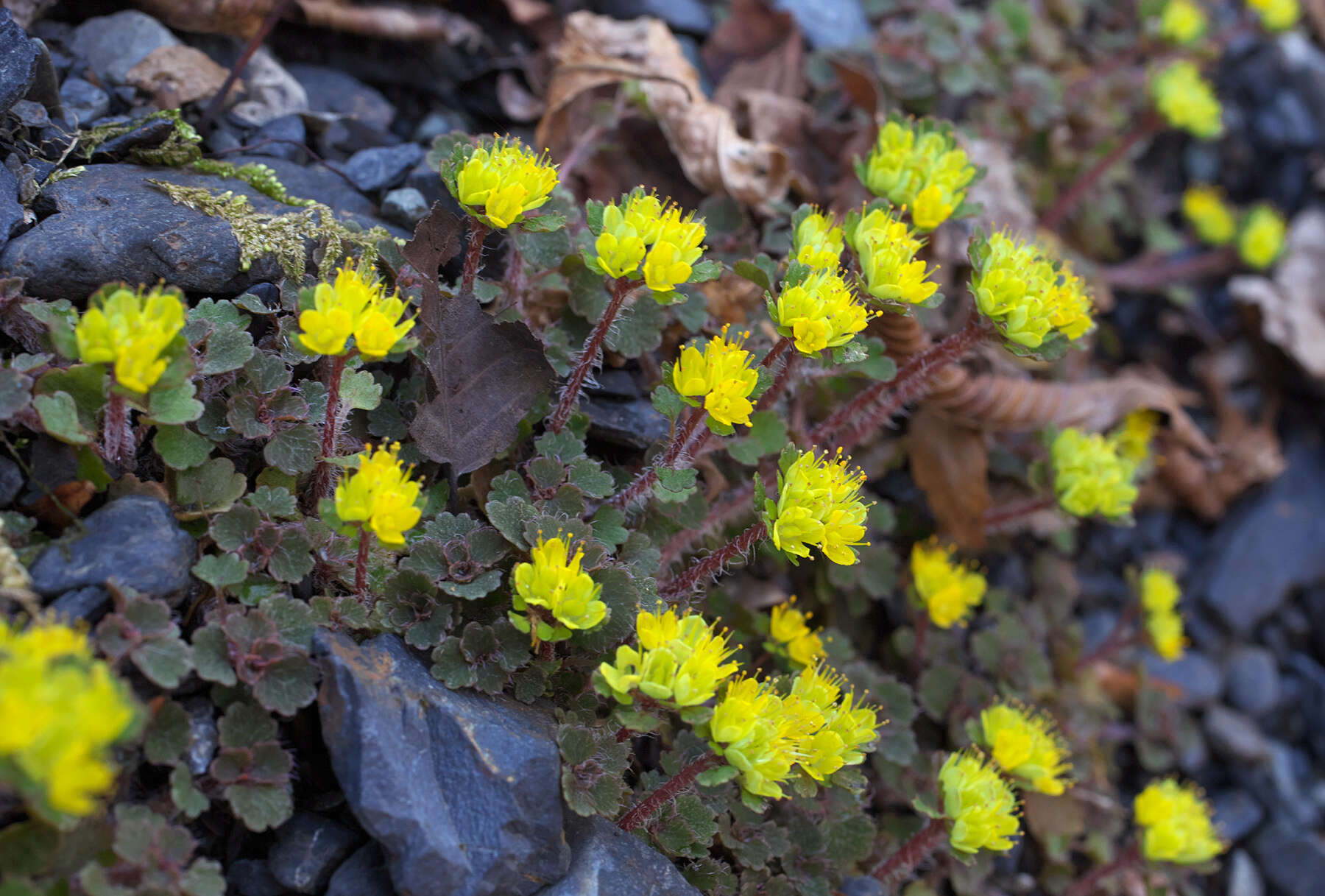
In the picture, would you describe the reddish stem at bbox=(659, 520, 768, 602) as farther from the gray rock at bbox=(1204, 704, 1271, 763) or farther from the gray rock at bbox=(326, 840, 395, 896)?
the gray rock at bbox=(1204, 704, 1271, 763)

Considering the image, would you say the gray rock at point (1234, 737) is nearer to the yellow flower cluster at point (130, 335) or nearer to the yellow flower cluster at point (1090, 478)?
the yellow flower cluster at point (1090, 478)

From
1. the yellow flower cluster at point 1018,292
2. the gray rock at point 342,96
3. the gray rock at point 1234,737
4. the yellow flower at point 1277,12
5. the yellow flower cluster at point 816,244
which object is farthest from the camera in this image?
the yellow flower at point 1277,12

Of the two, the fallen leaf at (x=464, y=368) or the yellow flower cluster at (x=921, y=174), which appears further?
the yellow flower cluster at (x=921, y=174)

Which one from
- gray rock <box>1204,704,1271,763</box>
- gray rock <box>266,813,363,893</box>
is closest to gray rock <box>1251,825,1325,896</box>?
gray rock <box>1204,704,1271,763</box>

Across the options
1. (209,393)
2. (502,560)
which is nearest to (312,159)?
(209,393)

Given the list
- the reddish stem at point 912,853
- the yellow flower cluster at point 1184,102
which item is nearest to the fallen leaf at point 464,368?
the reddish stem at point 912,853

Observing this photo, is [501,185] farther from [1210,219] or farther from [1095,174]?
[1210,219]

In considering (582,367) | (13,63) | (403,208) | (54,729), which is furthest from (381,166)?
(54,729)
